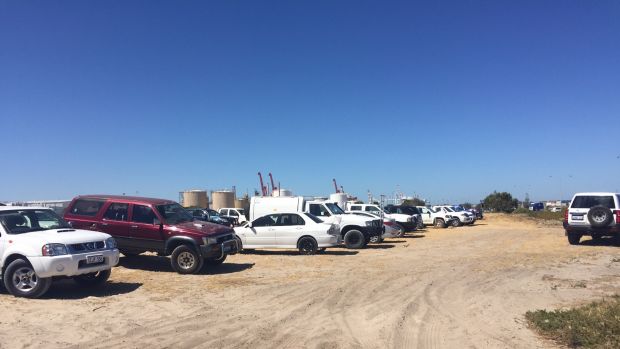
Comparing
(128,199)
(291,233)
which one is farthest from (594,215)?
(128,199)

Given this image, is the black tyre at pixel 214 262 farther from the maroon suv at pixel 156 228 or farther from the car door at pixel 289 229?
the car door at pixel 289 229

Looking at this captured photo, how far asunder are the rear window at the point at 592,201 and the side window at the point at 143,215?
15.5 metres

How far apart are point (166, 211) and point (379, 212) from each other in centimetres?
1629

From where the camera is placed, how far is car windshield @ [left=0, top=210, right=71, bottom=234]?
31.0 feet

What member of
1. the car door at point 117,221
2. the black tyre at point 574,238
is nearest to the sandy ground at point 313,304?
the car door at point 117,221

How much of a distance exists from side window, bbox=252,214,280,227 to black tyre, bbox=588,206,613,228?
11.4 m

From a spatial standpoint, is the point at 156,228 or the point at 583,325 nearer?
the point at 583,325

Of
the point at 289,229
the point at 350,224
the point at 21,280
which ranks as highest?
the point at 350,224

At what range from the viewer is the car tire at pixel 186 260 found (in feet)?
39.9

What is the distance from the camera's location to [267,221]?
17.2 metres

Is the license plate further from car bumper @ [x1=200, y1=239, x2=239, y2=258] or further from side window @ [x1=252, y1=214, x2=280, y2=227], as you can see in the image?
side window @ [x1=252, y1=214, x2=280, y2=227]

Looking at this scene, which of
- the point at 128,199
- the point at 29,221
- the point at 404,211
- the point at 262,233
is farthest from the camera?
the point at 404,211

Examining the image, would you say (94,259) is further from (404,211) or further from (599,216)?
(404,211)

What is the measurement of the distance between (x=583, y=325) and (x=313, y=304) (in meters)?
4.07
